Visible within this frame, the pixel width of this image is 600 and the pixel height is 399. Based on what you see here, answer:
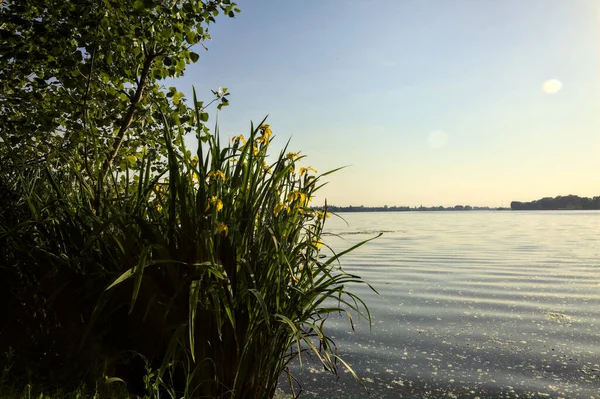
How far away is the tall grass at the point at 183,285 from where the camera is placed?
8.83ft

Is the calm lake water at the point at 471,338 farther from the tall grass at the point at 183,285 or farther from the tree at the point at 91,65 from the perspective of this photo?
the tree at the point at 91,65

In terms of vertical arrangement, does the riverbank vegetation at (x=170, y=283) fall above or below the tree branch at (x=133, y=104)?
below

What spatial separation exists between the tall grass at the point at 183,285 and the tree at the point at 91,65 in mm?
1144

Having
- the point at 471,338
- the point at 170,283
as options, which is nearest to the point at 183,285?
the point at 170,283

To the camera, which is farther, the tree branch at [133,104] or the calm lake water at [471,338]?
the tree branch at [133,104]

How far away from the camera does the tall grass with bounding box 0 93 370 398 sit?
8.83 feet

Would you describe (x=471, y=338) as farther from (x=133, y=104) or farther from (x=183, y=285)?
(x=133, y=104)

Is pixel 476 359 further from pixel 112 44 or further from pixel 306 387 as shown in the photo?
pixel 112 44

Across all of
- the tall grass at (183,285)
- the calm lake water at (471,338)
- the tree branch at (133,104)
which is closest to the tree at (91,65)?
the tree branch at (133,104)

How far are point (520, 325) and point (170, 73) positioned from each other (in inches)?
242

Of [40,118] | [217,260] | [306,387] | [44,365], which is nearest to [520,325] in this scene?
[306,387]

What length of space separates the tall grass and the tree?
1144 mm

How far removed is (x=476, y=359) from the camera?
5355 mm

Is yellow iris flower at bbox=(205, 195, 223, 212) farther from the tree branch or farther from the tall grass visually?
the tree branch
